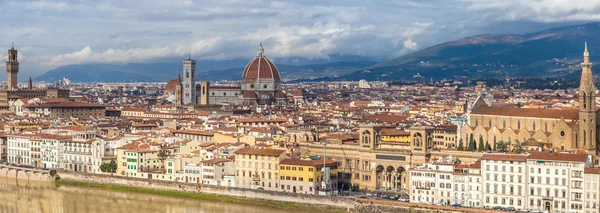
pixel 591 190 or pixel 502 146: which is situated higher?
pixel 502 146

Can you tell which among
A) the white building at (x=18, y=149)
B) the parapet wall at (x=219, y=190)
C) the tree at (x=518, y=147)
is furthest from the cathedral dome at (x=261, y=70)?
the tree at (x=518, y=147)

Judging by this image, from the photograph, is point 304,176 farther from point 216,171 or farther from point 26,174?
point 26,174

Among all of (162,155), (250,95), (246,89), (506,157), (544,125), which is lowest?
A: (162,155)

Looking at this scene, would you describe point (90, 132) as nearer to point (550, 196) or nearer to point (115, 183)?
point (115, 183)

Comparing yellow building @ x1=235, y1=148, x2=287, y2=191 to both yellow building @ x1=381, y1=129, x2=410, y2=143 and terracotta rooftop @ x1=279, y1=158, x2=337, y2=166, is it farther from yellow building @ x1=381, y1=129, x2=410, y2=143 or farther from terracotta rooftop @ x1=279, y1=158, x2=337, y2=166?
yellow building @ x1=381, y1=129, x2=410, y2=143

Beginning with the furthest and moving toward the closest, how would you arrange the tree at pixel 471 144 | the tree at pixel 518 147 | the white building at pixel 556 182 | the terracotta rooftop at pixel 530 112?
the terracotta rooftop at pixel 530 112 < the tree at pixel 471 144 < the tree at pixel 518 147 < the white building at pixel 556 182

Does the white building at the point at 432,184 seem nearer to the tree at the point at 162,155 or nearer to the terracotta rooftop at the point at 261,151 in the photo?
the terracotta rooftop at the point at 261,151

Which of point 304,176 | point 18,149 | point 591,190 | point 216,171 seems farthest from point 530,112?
point 18,149
